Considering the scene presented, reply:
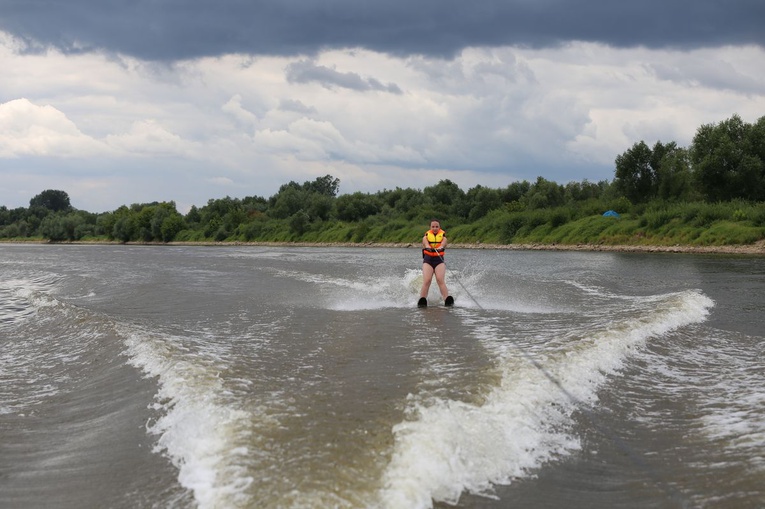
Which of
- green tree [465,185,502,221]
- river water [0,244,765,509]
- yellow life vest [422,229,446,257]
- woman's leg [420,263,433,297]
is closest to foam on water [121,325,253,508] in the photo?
river water [0,244,765,509]

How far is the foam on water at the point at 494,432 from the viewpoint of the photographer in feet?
14.0

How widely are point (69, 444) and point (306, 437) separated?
213cm

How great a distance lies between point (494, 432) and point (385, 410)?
99 cm

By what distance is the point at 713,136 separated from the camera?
5012 cm

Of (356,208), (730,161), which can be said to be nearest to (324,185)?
(356,208)

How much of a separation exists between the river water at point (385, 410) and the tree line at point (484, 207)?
131ft

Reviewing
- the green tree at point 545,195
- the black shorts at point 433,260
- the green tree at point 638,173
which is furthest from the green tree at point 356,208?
the black shorts at point 433,260

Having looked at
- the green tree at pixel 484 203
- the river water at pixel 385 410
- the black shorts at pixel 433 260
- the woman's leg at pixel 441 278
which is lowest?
the river water at pixel 385 410

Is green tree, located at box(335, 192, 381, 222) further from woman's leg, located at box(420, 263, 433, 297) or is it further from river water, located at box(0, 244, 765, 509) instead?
river water, located at box(0, 244, 765, 509)

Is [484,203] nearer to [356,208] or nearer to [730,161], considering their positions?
[356,208]

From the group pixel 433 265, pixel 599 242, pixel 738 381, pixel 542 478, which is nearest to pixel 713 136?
Answer: pixel 599 242

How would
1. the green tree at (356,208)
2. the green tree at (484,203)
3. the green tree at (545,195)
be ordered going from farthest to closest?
the green tree at (356,208) < the green tree at (484,203) < the green tree at (545,195)

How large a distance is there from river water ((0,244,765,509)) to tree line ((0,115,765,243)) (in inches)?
1570

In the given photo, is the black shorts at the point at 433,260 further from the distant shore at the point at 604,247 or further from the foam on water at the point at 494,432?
the distant shore at the point at 604,247
